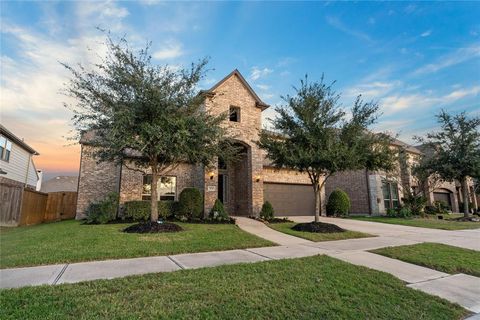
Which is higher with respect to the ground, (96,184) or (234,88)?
(234,88)

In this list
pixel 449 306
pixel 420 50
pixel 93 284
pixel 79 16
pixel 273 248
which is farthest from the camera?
pixel 420 50

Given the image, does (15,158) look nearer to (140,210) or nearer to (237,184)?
(140,210)

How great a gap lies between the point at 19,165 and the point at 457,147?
102ft

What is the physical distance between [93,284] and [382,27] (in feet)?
40.7

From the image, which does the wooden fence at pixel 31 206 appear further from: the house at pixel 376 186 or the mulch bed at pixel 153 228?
the house at pixel 376 186

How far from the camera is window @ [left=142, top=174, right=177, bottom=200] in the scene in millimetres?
14914

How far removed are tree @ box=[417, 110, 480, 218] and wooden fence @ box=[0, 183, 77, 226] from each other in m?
25.0

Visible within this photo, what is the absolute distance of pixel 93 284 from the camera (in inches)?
156

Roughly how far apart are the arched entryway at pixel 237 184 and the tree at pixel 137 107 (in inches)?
243

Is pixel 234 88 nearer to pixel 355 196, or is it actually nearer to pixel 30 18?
pixel 30 18

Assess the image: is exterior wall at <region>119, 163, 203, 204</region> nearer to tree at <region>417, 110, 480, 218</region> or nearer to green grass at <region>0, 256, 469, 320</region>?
green grass at <region>0, 256, 469, 320</region>

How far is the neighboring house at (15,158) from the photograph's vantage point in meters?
16.4

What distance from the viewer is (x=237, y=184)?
56.8ft

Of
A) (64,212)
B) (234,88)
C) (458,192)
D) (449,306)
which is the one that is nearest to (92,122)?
(234,88)
